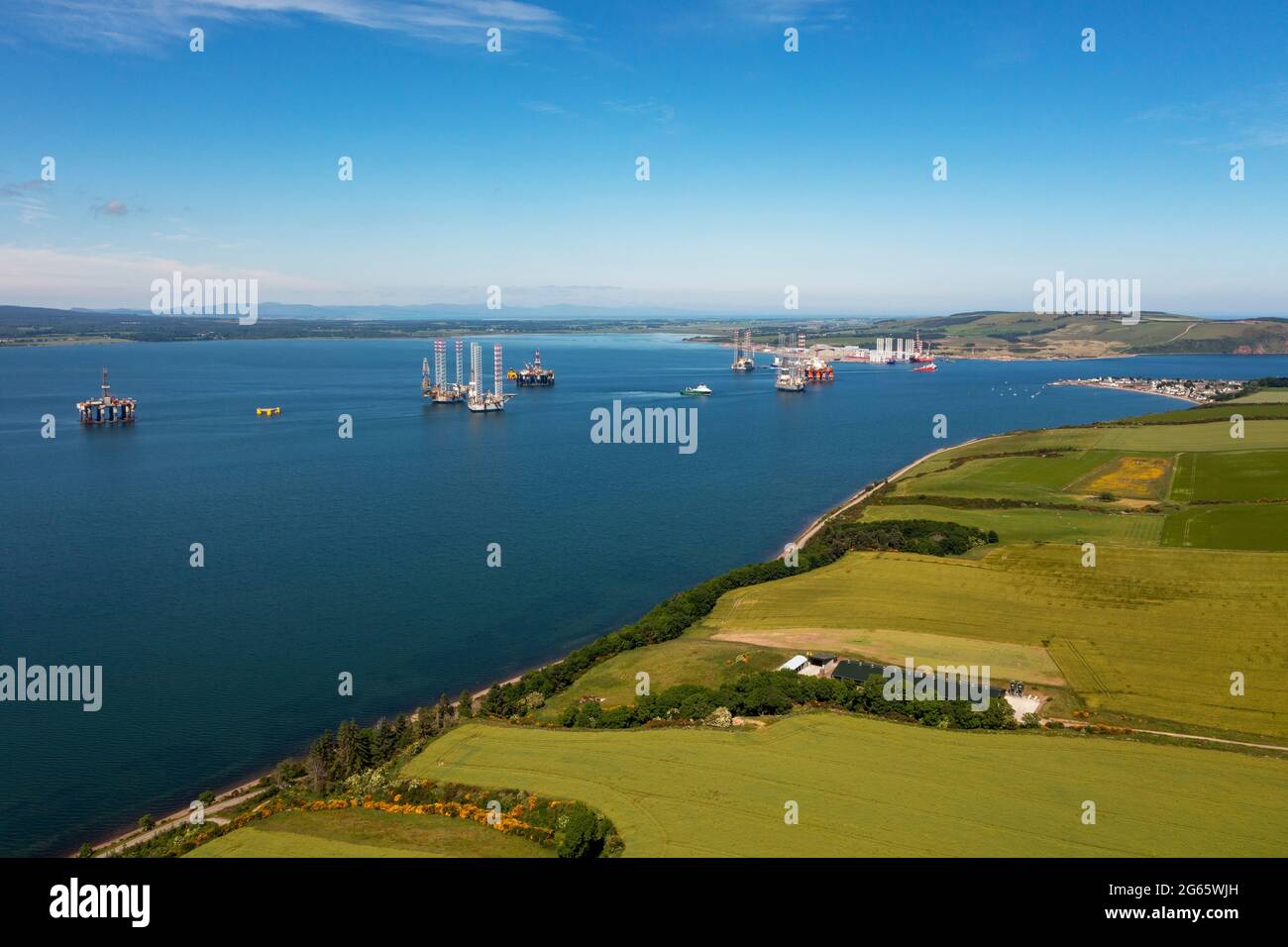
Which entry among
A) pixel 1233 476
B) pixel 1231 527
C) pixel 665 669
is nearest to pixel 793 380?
pixel 1233 476

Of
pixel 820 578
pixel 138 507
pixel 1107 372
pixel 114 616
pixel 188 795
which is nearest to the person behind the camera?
pixel 188 795

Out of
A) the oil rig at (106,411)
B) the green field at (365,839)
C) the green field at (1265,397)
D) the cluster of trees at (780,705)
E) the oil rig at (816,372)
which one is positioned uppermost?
the oil rig at (816,372)

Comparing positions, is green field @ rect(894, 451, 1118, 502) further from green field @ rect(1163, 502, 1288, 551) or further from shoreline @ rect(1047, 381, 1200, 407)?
shoreline @ rect(1047, 381, 1200, 407)

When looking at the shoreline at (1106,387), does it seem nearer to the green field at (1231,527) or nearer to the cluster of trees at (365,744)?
the green field at (1231,527)

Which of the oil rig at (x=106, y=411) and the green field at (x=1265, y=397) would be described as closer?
the oil rig at (x=106, y=411)

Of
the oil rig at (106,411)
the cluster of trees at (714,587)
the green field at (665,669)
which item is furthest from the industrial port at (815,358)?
the green field at (665,669)
